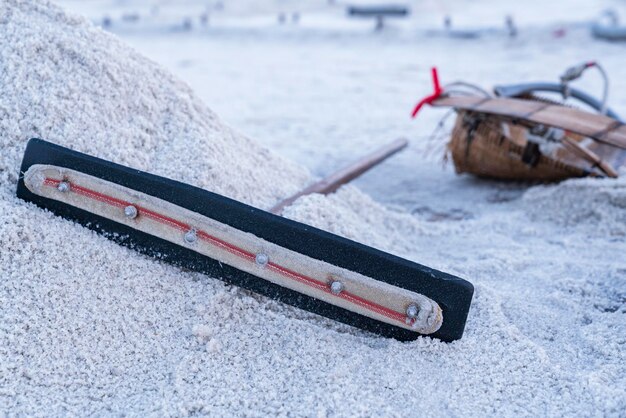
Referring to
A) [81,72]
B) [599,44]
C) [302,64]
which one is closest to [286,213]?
[81,72]

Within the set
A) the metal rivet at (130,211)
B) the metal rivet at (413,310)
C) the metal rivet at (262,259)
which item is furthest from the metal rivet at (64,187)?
the metal rivet at (413,310)

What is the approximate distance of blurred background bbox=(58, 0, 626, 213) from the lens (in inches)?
139

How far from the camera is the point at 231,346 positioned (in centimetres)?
149

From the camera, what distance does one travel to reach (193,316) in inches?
60.8

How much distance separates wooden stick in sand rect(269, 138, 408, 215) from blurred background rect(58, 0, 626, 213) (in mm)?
165

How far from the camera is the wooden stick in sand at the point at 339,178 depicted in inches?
79.7

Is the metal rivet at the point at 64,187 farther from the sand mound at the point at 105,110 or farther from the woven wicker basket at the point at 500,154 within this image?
the woven wicker basket at the point at 500,154

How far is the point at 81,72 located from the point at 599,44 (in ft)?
19.6

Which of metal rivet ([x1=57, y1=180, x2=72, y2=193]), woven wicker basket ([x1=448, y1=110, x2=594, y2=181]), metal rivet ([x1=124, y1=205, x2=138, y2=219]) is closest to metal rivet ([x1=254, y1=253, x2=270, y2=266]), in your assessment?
metal rivet ([x1=124, y1=205, x2=138, y2=219])

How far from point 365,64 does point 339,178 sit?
167 inches

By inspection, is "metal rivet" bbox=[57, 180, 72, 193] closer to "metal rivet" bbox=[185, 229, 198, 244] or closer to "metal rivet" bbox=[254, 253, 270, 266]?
"metal rivet" bbox=[185, 229, 198, 244]

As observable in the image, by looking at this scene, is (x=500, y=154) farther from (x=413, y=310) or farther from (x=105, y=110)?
(x=105, y=110)

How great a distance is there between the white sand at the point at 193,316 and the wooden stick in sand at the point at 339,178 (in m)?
0.06

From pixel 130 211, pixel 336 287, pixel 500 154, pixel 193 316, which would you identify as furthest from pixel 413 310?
pixel 500 154
